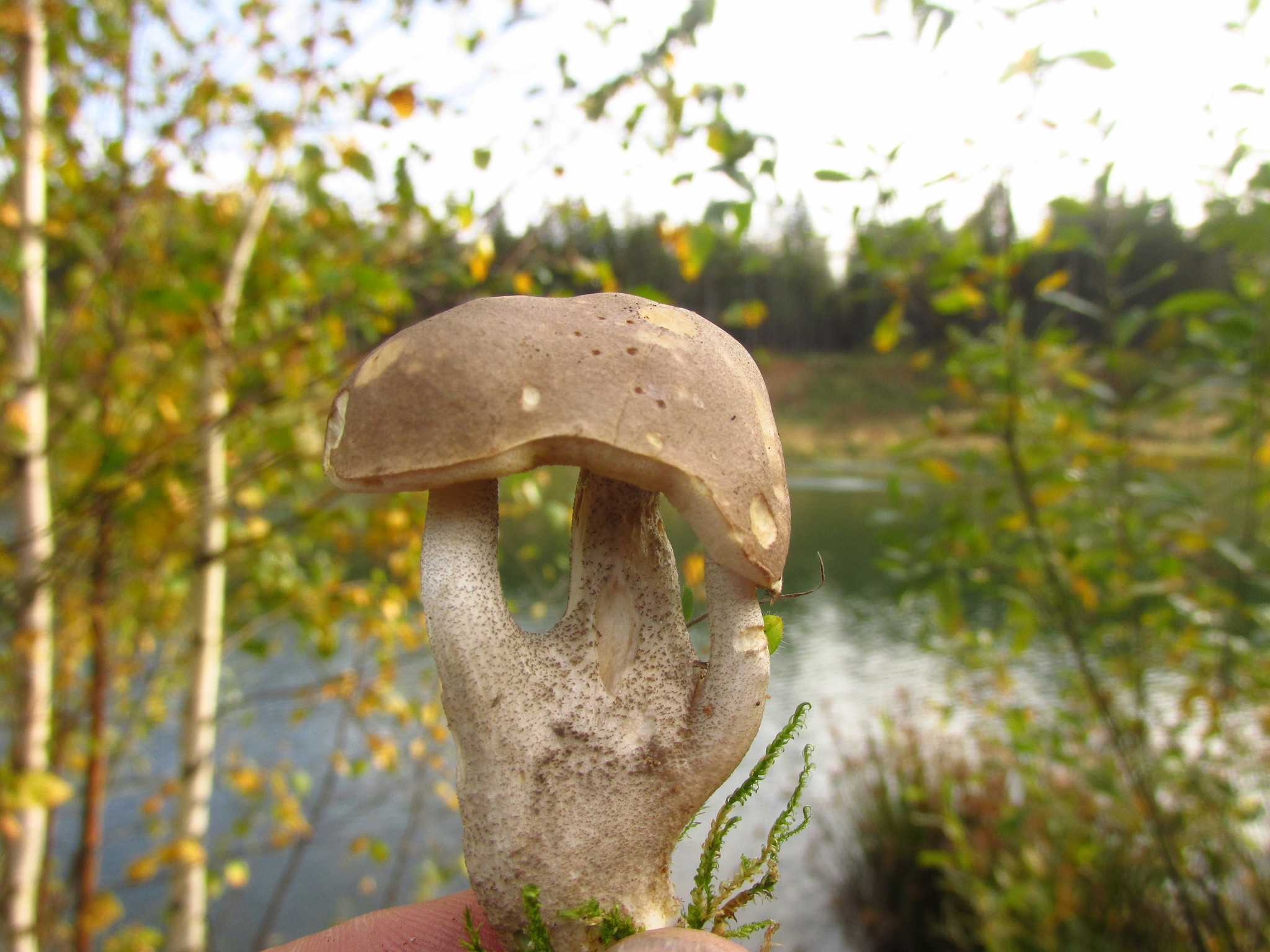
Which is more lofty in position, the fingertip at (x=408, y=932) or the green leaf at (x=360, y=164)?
the green leaf at (x=360, y=164)

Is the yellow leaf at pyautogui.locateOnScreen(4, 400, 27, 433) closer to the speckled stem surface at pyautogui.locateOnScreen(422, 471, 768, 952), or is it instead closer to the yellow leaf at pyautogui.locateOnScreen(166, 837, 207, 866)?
the yellow leaf at pyautogui.locateOnScreen(166, 837, 207, 866)

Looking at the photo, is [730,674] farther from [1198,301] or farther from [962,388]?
[1198,301]

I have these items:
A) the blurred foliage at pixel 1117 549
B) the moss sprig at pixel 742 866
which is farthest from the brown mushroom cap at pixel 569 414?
the blurred foliage at pixel 1117 549

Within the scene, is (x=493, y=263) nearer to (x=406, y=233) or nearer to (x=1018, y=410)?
(x=406, y=233)

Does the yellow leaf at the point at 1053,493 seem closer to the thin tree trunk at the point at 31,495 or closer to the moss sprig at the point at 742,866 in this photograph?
the moss sprig at the point at 742,866

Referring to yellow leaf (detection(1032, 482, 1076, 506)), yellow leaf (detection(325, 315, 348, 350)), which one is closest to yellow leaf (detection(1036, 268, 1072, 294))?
yellow leaf (detection(1032, 482, 1076, 506))

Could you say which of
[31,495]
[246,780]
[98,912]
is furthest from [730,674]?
[246,780]
